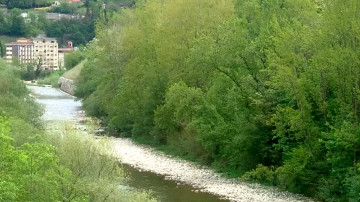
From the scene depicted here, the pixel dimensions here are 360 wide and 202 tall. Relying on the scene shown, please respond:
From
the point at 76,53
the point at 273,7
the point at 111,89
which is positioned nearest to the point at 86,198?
the point at 273,7

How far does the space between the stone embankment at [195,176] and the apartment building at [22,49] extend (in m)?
101

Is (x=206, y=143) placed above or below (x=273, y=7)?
below

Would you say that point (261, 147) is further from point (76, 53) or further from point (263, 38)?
point (76, 53)

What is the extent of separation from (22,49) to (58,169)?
131m

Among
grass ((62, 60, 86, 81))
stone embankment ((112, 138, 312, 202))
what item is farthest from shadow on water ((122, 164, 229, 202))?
grass ((62, 60, 86, 81))

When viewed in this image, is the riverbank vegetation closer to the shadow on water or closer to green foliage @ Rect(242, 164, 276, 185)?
the shadow on water

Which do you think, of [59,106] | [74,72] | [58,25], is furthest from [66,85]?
[58,25]

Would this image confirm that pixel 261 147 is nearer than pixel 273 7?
Yes

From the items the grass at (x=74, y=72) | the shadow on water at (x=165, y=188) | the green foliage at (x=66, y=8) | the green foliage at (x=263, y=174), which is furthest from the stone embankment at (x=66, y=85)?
the green foliage at (x=66, y=8)

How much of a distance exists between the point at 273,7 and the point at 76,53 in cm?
7207

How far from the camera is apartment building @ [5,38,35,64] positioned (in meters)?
145

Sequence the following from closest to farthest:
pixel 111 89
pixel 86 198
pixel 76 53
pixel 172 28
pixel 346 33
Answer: pixel 86 198 < pixel 346 33 < pixel 172 28 < pixel 111 89 < pixel 76 53

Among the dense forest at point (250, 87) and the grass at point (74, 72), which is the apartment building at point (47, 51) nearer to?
the grass at point (74, 72)

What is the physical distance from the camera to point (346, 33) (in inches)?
1132
